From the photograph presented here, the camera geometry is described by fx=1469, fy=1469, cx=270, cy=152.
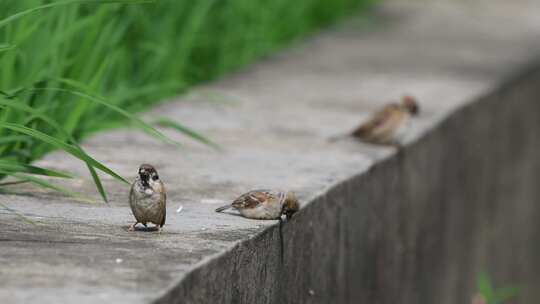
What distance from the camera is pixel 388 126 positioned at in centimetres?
576

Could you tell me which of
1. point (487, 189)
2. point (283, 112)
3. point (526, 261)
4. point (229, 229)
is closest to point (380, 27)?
point (526, 261)

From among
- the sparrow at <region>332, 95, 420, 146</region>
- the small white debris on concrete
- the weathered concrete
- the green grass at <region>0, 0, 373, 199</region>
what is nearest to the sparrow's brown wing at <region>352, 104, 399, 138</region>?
the sparrow at <region>332, 95, 420, 146</region>

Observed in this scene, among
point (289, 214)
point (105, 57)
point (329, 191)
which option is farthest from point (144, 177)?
point (105, 57)

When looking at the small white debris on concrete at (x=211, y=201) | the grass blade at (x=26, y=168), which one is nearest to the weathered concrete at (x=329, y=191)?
the small white debris on concrete at (x=211, y=201)

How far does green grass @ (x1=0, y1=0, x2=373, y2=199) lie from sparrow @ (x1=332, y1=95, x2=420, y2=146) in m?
0.77

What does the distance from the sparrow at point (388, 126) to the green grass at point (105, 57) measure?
770mm

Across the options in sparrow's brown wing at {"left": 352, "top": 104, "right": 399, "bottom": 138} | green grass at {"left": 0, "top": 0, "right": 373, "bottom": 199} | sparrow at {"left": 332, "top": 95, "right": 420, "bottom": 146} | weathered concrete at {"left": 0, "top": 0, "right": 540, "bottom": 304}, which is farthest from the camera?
sparrow's brown wing at {"left": 352, "top": 104, "right": 399, "bottom": 138}

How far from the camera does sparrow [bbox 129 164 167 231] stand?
3.72 m

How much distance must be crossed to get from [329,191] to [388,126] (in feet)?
3.64

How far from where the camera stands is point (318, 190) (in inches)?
184

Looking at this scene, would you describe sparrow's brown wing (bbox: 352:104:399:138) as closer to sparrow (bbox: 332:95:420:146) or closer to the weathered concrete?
sparrow (bbox: 332:95:420:146)

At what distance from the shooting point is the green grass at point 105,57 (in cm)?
429

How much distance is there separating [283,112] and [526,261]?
289 centimetres

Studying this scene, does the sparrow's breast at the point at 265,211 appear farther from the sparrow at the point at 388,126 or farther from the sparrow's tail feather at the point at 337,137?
the sparrow's tail feather at the point at 337,137
